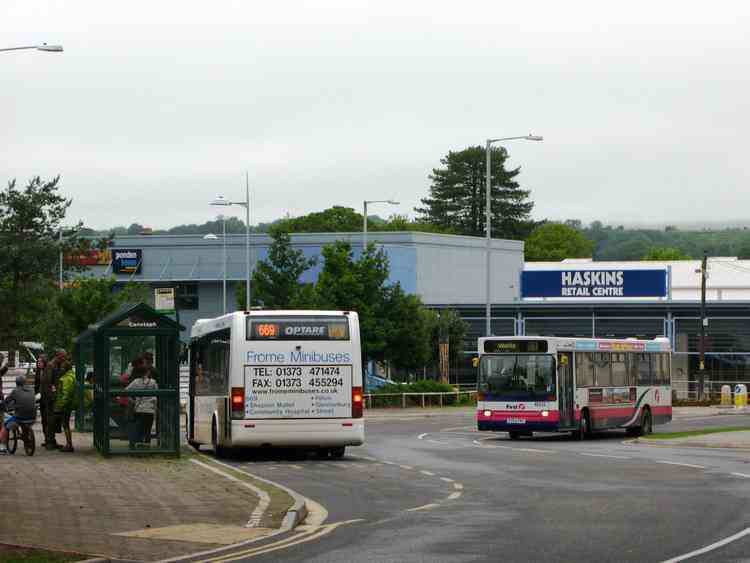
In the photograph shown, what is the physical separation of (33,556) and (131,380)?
49.7 feet

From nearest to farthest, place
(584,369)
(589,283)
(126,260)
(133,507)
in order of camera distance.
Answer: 1. (133,507)
2. (584,369)
3. (589,283)
4. (126,260)

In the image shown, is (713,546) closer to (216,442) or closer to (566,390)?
(216,442)

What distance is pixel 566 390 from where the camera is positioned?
124 ft

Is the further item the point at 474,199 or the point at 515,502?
the point at 474,199

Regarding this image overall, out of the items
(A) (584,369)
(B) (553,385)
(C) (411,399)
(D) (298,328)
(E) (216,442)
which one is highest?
(D) (298,328)

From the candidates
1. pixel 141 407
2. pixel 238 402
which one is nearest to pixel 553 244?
pixel 238 402

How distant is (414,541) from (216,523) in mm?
2416

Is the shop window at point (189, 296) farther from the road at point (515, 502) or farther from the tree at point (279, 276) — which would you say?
the road at point (515, 502)

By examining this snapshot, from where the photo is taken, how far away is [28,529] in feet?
48.8

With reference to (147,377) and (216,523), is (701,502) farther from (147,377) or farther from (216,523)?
(147,377)

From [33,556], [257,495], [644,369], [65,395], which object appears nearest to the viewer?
[33,556]

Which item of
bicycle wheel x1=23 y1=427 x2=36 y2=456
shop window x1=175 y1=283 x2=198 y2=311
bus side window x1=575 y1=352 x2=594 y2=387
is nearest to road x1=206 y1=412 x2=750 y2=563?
bicycle wheel x1=23 y1=427 x2=36 y2=456

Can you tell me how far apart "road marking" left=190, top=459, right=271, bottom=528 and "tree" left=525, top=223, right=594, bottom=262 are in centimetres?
12774

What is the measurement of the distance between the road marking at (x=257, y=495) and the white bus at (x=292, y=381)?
2.04m
